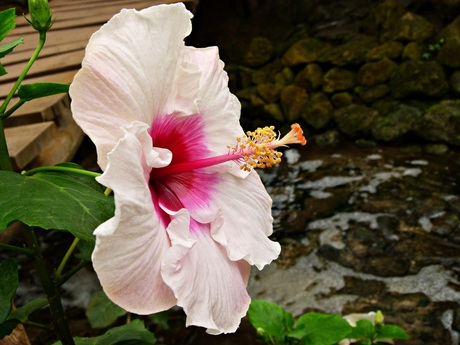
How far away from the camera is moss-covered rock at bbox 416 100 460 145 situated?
15.2ft

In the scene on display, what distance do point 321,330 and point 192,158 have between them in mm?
732

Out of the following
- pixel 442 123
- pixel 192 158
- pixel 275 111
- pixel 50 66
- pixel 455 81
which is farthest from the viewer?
pixel 275 111

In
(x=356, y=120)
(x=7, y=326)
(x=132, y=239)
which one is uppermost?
(x=132, y=239)

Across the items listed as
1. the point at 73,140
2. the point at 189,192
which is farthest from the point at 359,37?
the point at 189,192

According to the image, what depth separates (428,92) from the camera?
4895 mm

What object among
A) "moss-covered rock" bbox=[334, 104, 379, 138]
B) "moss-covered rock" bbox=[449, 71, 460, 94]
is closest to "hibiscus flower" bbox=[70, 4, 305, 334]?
"moss-covered rock" bbox=[334, 104, 379, 138]

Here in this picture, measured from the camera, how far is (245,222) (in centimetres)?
70

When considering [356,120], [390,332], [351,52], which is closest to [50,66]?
[390,332]

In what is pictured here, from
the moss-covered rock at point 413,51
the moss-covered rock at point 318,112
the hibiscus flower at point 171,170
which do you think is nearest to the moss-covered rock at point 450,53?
the moss-covered rock at point 413,51

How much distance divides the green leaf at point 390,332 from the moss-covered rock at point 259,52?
17.0 ft

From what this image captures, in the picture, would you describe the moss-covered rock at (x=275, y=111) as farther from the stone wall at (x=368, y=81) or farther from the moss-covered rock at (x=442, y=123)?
the moss-covered rock at (x=442, y=123)

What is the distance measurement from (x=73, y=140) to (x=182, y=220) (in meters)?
1.17

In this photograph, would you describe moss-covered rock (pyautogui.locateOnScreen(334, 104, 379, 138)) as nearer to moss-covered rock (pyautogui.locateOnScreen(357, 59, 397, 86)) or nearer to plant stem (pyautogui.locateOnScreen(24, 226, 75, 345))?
moss-covered rock (pyautogui.locateOnScreen(357, 59, 397, 86))

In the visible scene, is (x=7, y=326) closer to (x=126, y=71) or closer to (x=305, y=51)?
(x=126, y=71)
